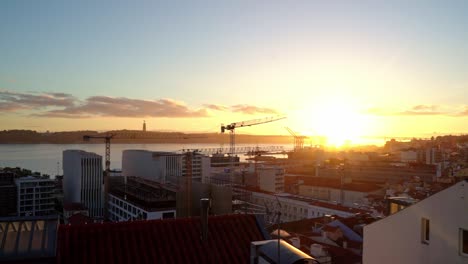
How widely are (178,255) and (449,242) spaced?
1740mm

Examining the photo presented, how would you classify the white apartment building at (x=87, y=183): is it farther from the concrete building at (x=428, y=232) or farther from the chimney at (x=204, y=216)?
the concrete building at (x=428, y=232)

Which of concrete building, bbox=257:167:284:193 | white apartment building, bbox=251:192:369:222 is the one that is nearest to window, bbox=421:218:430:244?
white apartment building, bbox=251:192:369:222

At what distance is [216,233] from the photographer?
10.7ft

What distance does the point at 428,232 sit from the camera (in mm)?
2555

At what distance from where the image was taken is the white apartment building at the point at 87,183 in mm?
23328

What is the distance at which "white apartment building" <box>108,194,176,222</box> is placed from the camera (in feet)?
51.5

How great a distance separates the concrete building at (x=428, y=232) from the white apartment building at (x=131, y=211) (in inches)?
493

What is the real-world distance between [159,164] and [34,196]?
1463cm

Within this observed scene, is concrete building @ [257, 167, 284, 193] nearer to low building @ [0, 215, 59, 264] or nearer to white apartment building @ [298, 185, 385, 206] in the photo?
white apartment building @ [298, 185, 385, 206]

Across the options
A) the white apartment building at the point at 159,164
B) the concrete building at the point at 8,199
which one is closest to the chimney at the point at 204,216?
the concrete building at the point at 8,199

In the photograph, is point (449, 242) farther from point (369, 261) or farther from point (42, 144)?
point (42, 144)

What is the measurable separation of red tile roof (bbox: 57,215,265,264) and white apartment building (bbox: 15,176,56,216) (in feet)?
63.5

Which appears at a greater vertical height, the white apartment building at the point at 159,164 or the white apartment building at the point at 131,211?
the white apartment building at the point at 159,164

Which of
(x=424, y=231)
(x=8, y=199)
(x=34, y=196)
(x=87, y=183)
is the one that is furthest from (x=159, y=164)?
(x=424, y=231)
